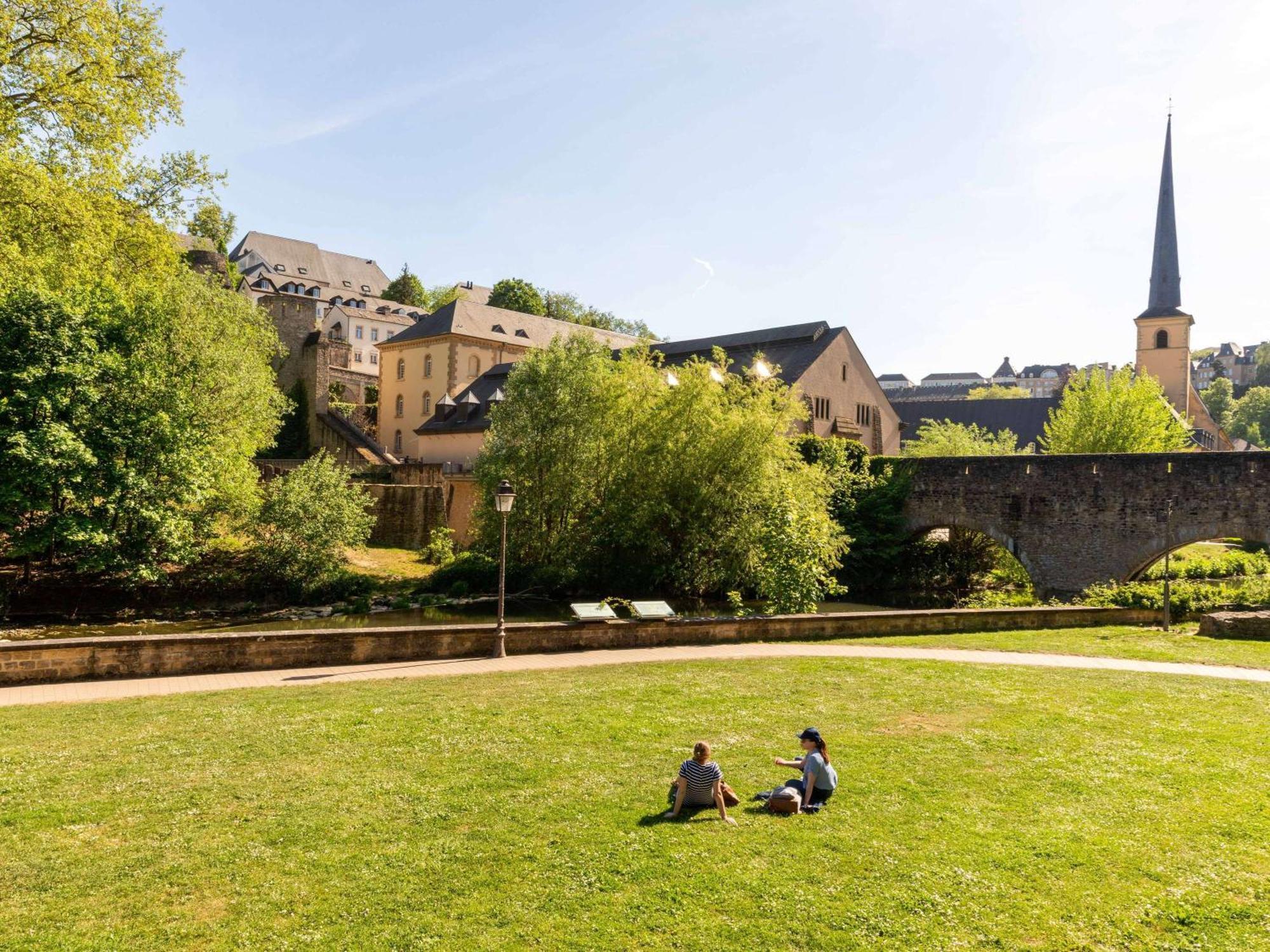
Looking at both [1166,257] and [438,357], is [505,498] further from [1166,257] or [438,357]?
[1166,257]

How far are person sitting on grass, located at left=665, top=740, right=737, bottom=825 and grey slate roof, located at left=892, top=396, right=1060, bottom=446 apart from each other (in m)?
63.5

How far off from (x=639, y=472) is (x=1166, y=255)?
6078 centimetres

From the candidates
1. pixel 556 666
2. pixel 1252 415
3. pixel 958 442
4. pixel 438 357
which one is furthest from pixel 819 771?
pixel 1252 415

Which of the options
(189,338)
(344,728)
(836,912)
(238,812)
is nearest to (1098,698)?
(836,912)

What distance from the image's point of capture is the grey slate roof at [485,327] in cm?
5659

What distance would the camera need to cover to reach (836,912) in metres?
5.81

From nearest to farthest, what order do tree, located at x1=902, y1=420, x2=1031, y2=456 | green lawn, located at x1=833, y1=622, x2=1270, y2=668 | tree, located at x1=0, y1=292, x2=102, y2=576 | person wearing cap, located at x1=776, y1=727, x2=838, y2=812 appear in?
1. person wearing cap, located at x1=776, y1=727, x2=838, y2=812
2. green lawn, located at x1=833, y1=622, x2=1270, y2=668
3. tree, located at x1=0, y1=292, x2=102, y2=576
4. tree, located at x1=902, y1=420, x2=1031, y2=456

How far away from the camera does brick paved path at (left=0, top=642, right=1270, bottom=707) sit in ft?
40.2

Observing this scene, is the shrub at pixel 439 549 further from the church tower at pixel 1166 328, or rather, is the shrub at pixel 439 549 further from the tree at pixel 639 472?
the church tower at pixel 1166 328

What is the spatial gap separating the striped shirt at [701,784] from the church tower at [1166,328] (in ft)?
243

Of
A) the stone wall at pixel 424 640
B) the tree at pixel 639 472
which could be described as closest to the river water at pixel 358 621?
the tree at pixel 639 472

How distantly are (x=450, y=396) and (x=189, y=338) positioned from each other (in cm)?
2635

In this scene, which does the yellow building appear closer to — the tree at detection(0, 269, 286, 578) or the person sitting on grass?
the tree at detection(0, 269, 286, 578)

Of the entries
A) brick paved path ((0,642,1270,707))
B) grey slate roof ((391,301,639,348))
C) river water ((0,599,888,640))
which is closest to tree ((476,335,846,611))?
river water ((0,599,888,640))
